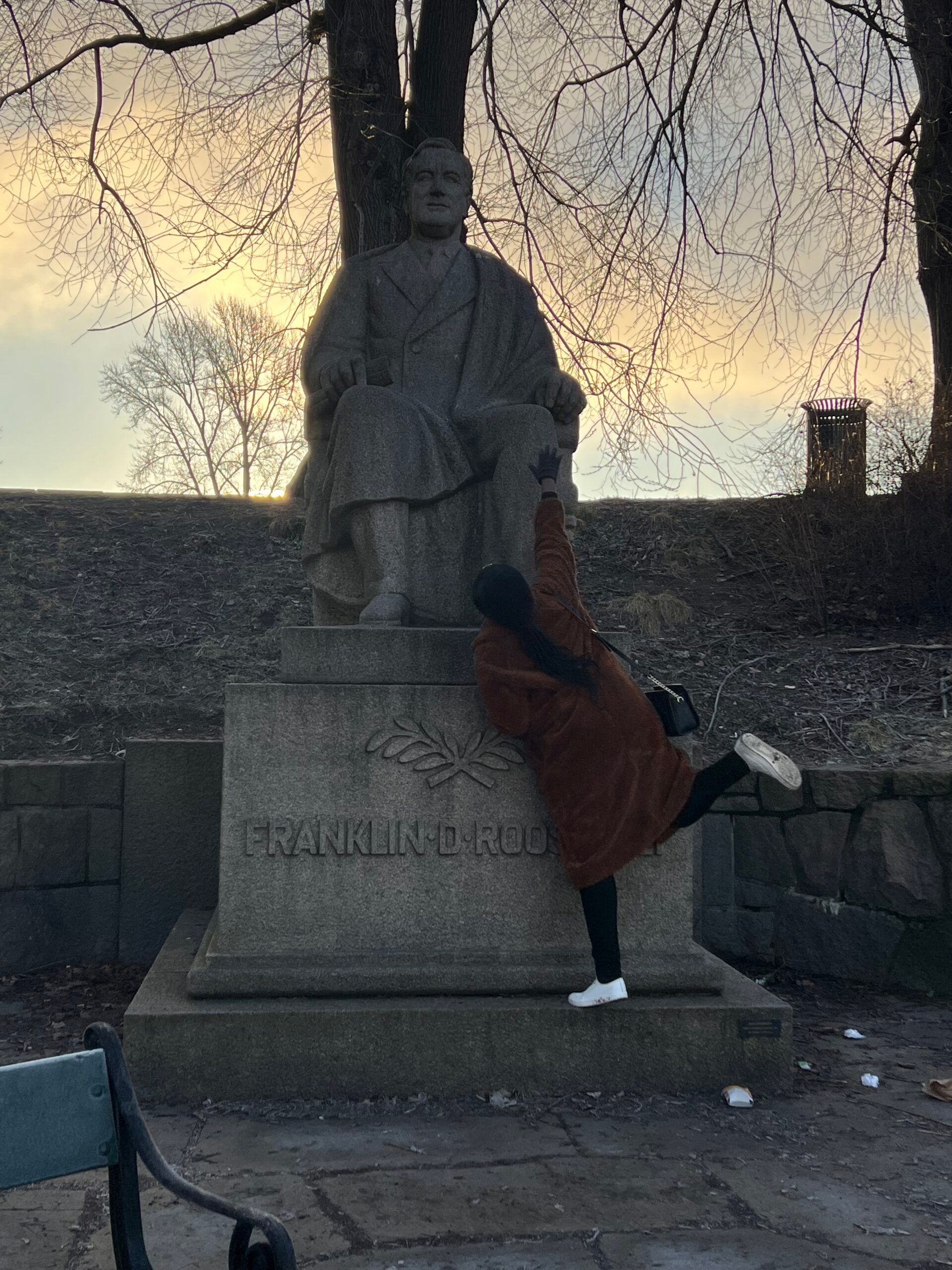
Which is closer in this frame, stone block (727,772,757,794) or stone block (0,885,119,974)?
stone block (0,885,119,974)

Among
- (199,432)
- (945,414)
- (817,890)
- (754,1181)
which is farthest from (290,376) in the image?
(199,432)

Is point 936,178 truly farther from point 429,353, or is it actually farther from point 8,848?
point 8,848

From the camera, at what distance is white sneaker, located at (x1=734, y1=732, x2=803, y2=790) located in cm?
363

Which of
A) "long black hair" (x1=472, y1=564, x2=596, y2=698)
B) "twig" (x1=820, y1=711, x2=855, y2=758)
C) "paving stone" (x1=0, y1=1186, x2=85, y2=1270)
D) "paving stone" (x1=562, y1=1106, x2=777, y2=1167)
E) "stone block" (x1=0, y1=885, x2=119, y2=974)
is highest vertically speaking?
"long black hair" (x1=472, y1=564, x2=596, y2=698)

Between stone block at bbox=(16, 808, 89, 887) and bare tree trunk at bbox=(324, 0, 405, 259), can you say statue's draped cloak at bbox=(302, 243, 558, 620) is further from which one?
bare tree trunk at bbox=(324, 0, 405, 259)

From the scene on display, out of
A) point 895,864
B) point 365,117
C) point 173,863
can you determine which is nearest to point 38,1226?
point 173,863

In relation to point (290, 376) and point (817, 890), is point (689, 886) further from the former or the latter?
point (290, 376)

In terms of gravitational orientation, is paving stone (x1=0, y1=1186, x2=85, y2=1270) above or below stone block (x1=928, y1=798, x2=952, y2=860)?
below

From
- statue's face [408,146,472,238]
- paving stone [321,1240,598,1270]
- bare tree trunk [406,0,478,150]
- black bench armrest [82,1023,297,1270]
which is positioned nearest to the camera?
black bench armrest [82,1023,297,1270]

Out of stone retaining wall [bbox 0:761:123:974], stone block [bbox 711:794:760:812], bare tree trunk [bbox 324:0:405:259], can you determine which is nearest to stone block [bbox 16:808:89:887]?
stone retaining wall [bbox 0:761:123:974]

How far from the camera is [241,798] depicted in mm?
3787

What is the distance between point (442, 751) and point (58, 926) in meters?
2.39

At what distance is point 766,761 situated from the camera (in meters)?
3.64

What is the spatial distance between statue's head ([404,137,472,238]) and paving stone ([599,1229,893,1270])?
11.6 feet
